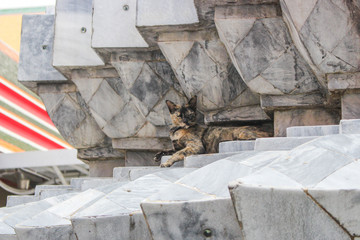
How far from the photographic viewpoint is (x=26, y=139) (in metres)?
14.1

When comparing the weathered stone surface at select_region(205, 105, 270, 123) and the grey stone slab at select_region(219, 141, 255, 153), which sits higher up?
the weathered stone surface at select_region(205, 105, 270, 123)

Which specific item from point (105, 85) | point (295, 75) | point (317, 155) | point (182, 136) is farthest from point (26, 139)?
point (317, 155)

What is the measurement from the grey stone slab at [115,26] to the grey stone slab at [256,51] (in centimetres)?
186

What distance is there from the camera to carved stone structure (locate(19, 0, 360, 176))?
5145 millimetres

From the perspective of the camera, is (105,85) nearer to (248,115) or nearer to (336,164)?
(248,115)

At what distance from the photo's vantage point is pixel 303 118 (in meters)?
6.02

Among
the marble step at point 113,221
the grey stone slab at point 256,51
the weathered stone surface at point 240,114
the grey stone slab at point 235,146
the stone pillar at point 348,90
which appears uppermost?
the grey stone slab at point 256,51

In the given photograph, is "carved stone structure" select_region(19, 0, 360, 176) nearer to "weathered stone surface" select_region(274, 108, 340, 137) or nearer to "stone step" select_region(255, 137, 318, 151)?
"weathered stone surface" select_region(274, 108, 340, 137)

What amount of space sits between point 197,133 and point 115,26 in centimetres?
208

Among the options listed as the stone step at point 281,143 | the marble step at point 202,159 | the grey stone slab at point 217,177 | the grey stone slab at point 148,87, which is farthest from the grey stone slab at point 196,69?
the grey stone slab at point 217,177

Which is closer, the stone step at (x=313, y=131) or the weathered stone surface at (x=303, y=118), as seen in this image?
the stone step at (x=313, y=131)

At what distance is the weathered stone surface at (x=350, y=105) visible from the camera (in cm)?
526

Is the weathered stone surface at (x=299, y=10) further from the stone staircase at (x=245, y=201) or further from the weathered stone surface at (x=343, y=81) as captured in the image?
the stone staircase at (x=245, y=201)

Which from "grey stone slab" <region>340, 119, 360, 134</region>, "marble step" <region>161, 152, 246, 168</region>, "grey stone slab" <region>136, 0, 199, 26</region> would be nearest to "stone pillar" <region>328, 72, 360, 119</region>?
"marble step" <region>161, 152, 246, 168</region>
